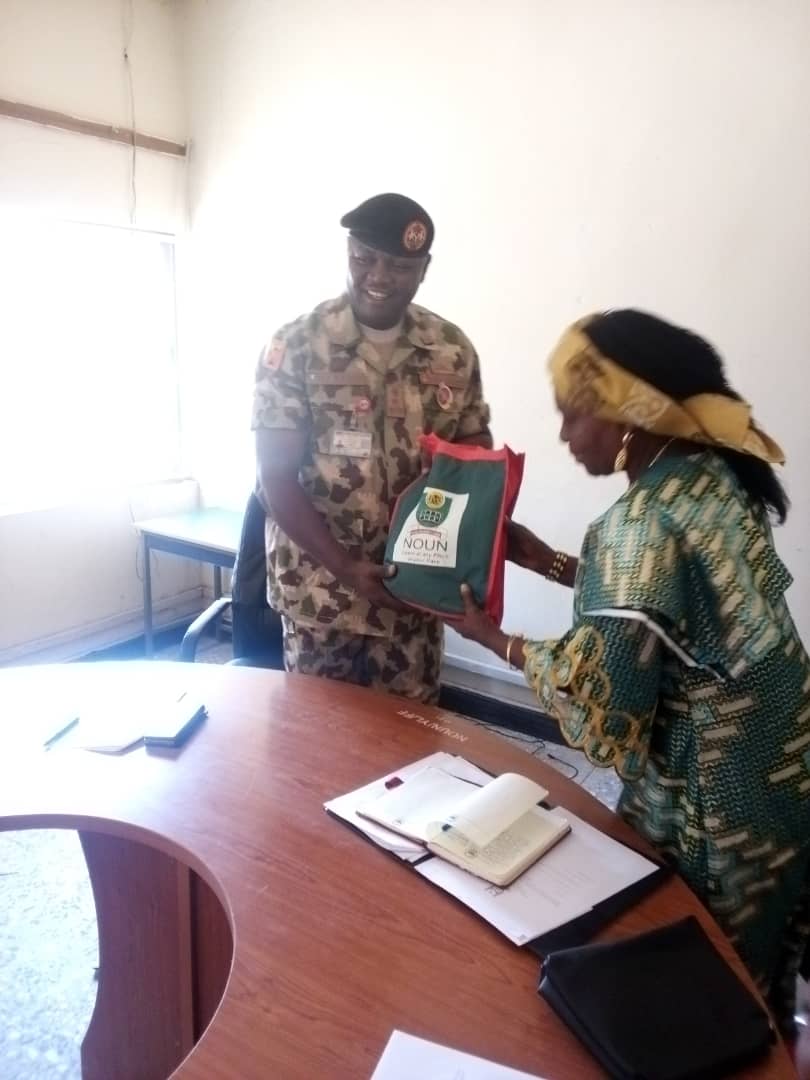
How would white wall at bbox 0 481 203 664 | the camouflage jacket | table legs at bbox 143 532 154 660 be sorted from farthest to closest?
table legs at bbox 143 532 154 660 → white wall at bbox 0 481 203 664 → the camouflage jacket

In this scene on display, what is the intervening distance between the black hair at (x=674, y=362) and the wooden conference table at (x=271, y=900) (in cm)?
56

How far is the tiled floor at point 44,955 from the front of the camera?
1716 mm

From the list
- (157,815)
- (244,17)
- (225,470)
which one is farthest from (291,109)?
(157,815)

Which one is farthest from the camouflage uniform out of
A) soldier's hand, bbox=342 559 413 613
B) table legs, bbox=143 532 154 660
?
table legs, bbox=143 532 154 660

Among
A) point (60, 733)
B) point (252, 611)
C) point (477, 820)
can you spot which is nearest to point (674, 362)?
point (477, 820)

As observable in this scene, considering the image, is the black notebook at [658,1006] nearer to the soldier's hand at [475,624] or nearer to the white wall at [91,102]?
the soldier's hand at [475,624]

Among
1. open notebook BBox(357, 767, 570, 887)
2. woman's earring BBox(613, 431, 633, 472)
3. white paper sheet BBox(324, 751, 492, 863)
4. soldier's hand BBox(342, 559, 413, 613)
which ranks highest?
woman's earring BBox(613, 431, 633, 472)

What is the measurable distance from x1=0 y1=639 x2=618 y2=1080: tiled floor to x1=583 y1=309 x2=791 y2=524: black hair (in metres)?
1.74

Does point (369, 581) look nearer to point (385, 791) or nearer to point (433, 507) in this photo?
point (433, 507)

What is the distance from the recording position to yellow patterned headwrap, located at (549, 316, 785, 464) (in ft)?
3.67

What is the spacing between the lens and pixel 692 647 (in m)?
1.06

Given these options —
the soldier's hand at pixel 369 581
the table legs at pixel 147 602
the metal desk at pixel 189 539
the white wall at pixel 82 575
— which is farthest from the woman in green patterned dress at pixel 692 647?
the white wall at pixel 82 575

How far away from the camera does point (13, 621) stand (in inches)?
129

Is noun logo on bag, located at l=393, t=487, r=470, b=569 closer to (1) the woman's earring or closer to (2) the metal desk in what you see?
(1) the woman's earring
